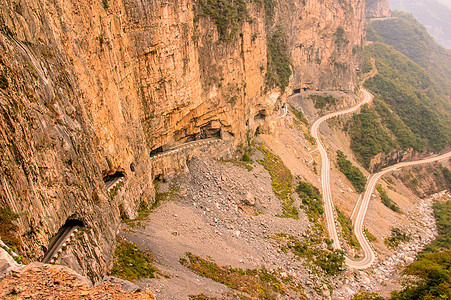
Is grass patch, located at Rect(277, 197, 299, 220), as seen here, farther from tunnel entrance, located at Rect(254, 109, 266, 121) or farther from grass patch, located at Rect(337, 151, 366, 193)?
grass patch, located at Rect(337, 151, 366, 193)

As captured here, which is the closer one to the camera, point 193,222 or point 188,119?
point 193,222

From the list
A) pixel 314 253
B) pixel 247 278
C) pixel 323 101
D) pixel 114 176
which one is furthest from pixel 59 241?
pixel 323 101

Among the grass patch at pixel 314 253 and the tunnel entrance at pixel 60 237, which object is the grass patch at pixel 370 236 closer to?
the grass patch at pixel 314 253

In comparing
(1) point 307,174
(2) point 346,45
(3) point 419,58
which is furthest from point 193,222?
(3) point 419,58

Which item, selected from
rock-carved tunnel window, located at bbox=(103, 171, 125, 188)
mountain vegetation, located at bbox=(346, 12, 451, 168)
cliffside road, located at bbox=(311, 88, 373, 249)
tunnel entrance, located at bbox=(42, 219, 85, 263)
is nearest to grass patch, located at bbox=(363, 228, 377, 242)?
cliffside road, located at bbox=(311, 88, 373, 249)

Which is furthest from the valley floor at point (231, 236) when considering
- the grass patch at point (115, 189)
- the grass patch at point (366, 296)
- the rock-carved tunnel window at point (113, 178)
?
the rock-carved tunnel window at point (113, 178)

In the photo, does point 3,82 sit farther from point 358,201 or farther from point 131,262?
point 358,201

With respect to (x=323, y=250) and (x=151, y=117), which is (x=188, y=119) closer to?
(x=151, y=117)
